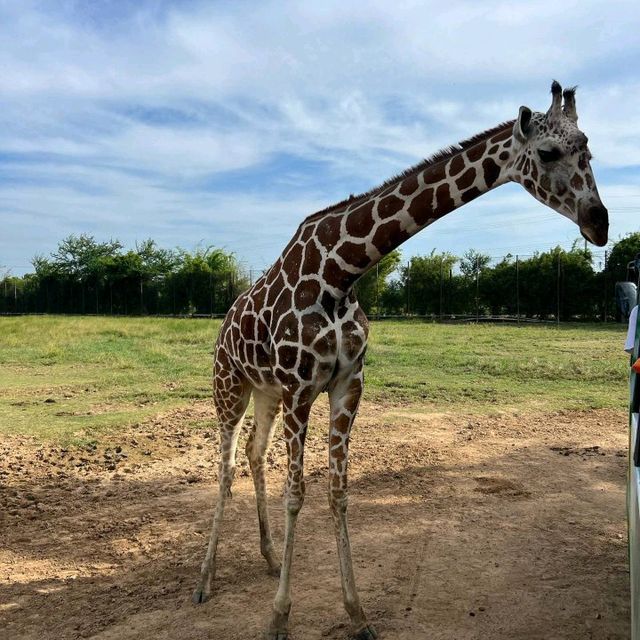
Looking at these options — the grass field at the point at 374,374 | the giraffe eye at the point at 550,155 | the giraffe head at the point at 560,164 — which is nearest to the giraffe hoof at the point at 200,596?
the giraffe head at the point at 560,164

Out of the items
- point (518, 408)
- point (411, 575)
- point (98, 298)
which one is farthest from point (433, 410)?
point (98, 298)

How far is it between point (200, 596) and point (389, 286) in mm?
24814

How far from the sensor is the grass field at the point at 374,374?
9062 millimetres

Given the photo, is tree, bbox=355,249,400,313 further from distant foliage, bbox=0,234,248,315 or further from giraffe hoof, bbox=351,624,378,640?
giraffe hoof, bbox=351,624,378,640

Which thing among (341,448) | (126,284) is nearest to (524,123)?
(341,448)

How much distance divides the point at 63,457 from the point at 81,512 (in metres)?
1.67

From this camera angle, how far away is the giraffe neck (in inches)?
120

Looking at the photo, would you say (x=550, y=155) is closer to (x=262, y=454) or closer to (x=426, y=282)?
(x=262, y=454)

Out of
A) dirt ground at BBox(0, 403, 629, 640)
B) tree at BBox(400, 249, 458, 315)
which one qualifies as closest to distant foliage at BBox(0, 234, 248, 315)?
tree at BBox(400, 249, 458, 315)

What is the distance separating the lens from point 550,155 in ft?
8.93

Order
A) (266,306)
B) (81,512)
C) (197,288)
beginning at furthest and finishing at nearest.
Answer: (197,288) < (81,512) < (266,306)

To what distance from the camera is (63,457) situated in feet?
22.1

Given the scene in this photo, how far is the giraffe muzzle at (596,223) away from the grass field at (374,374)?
6.59 metres

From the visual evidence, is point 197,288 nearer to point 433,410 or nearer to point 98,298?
point 98,298
